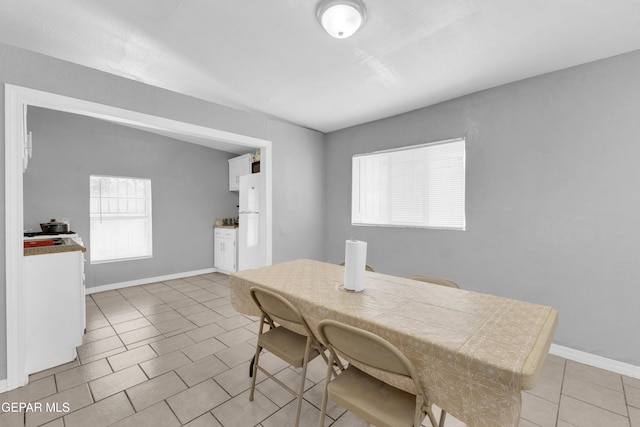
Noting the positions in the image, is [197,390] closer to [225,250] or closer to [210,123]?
[210,123]

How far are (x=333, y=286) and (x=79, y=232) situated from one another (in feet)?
14.7

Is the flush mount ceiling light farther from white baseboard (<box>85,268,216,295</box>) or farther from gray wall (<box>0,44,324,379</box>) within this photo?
white baseboard (<box>85,268,216,295</box>)

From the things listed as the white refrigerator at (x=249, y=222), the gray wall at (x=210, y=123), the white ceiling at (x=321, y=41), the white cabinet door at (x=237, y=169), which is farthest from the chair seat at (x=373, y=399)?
the white cabinet door at (x=237, y=169)

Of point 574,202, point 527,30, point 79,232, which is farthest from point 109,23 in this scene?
point 574,202

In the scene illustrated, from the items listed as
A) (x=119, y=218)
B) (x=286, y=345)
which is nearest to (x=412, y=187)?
(x=286, y=345)

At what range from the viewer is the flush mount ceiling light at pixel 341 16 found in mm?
1686

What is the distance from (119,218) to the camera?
4.68m

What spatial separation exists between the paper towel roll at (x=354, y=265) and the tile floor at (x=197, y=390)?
2.85 feet

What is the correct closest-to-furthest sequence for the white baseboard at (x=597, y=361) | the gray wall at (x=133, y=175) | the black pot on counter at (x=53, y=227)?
the white baseboard at (x=597, y=361) → the black pot on counter at (x=53, y=227) → the gray wall at (x=133, y=175)

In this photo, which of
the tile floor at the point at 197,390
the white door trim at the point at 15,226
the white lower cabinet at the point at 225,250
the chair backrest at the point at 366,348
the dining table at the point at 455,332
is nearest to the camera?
the dining table at the point at 455,332

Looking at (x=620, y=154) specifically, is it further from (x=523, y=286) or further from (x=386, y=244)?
(x=386, y=244)

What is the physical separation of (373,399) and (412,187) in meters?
2.65

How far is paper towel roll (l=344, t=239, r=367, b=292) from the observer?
161 cm

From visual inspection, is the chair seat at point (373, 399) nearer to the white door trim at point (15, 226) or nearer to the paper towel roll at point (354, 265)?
the paper towel roll at point (354, 265)
